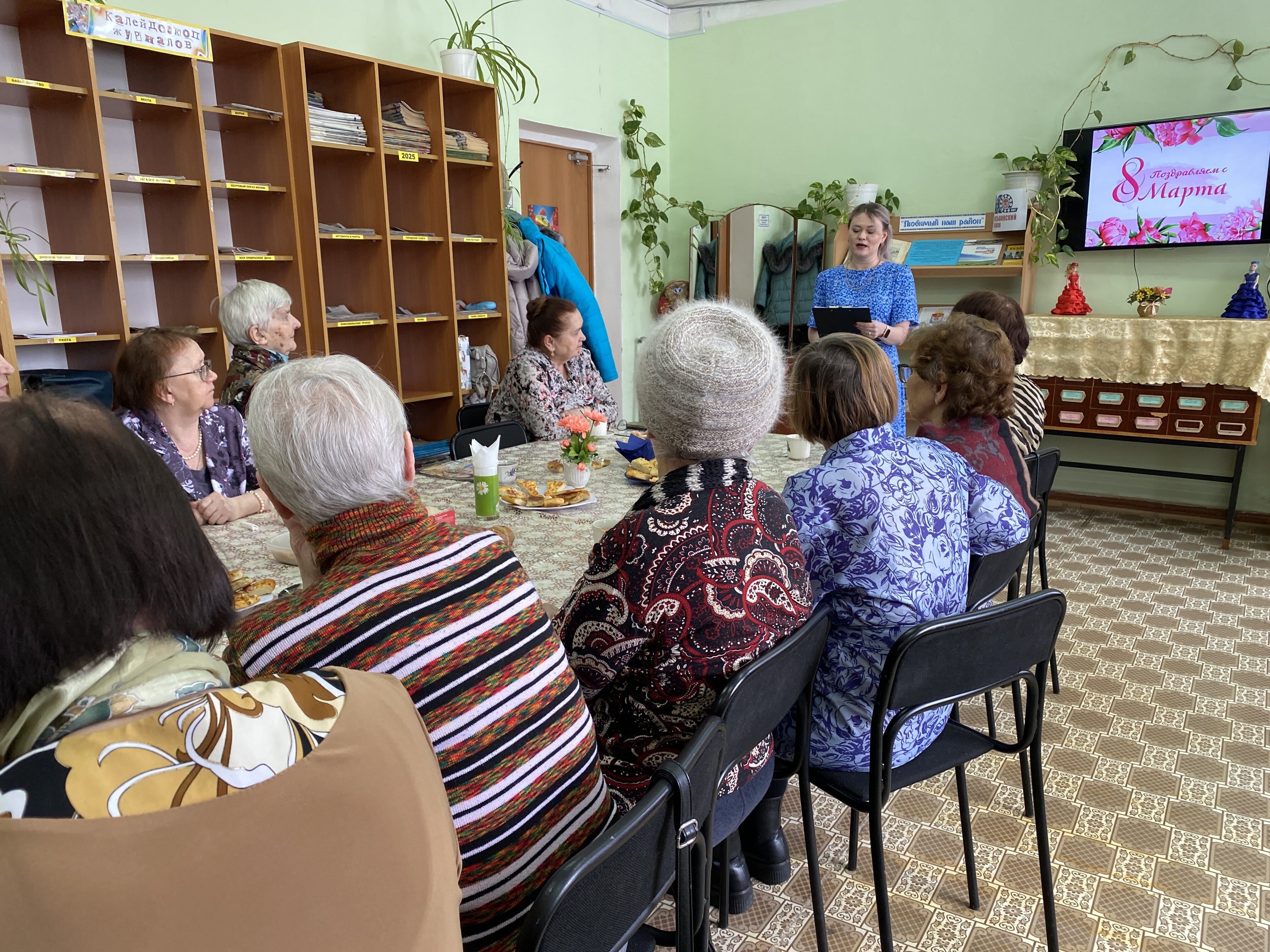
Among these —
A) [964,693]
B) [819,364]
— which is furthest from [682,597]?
[819,364]

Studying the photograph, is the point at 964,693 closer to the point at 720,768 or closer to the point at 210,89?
the point at 720,768

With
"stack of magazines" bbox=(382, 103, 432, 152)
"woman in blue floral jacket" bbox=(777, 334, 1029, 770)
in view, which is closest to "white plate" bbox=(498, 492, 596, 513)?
"woman in blue floral jacket" bbox=(777, 334, 1029, 770)

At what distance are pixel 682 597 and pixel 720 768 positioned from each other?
9.8 inches

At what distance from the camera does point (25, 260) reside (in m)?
3.03

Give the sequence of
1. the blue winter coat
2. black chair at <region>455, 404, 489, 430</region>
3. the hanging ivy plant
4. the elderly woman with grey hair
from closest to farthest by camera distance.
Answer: the elderly woman with grey hair
black chair at <region>455, 404, 489, 430</region>
the blue winter coat
the hanging ivy plant

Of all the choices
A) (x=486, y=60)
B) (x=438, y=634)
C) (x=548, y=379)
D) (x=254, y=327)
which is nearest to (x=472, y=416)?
(x=548, y=379)

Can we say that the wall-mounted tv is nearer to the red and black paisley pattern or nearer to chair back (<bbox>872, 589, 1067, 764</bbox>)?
chair back (<bbox>872, 589, 1067, 764</bbox>)

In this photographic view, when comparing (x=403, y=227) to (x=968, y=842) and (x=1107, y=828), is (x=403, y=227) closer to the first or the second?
(x=968, y=842)

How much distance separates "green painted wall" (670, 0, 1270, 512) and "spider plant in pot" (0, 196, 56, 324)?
13.1ft

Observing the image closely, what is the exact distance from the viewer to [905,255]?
5.16 meters

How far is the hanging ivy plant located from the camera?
5.74 metres

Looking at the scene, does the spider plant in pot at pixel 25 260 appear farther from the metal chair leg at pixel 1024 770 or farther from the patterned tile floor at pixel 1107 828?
the metal chair leg at pixel 1024 770

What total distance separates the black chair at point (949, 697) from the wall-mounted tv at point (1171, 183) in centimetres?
389

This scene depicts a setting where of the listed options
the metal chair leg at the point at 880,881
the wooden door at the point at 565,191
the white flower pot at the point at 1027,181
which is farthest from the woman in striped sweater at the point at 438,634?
the white flower pot at the point at 1027,181
